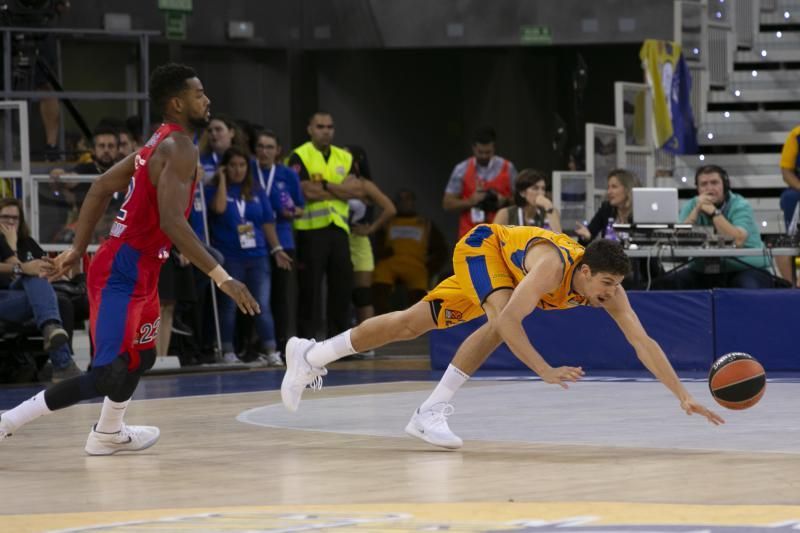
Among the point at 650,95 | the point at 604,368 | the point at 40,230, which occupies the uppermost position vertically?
the point at 650,95

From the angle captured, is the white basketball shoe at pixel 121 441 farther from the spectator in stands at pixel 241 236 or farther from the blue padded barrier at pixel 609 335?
the spectator in stands at pixel 241 236

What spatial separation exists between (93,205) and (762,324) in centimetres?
627

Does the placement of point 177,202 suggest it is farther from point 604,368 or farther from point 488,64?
point 488,64

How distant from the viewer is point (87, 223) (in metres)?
7.38

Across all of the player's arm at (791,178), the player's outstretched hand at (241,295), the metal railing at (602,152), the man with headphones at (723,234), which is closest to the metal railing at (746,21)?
the metal railing at (602,152)

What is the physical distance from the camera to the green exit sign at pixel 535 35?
19.8 metres

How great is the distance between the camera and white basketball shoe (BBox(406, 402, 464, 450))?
7.25 meters

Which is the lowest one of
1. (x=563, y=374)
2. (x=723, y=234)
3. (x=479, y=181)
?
(x=563, y=374)

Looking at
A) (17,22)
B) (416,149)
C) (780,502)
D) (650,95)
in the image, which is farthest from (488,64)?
(780,502)

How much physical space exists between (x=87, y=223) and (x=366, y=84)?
44.4 feet

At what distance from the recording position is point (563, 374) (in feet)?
20.9

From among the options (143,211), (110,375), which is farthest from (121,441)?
Result: (143,211)

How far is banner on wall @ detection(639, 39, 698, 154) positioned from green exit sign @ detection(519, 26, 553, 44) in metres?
2.70

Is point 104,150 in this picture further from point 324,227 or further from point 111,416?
point 111,416
